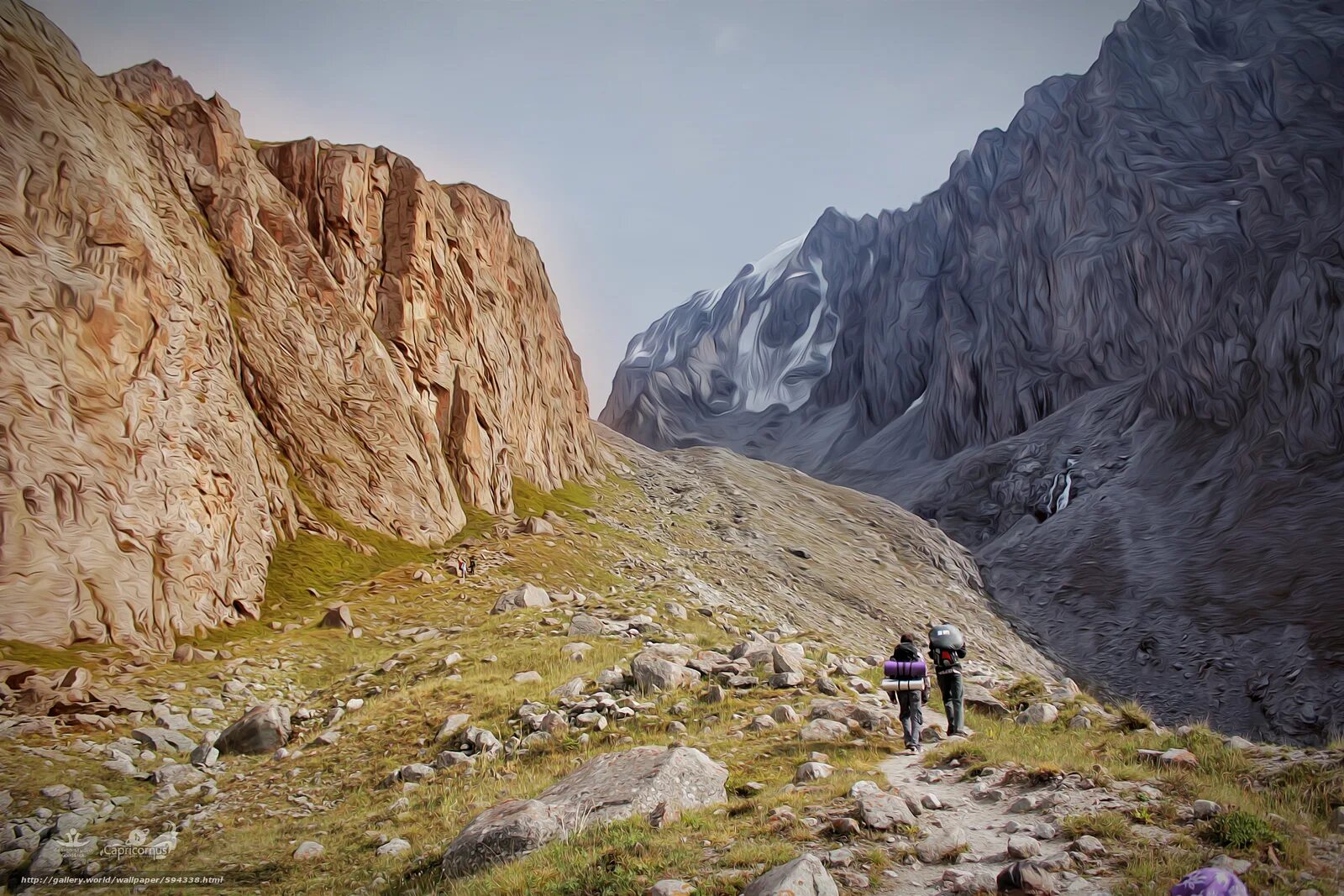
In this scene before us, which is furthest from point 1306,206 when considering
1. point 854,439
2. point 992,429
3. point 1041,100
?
point 854,439

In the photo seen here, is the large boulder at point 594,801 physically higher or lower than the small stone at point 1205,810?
higher

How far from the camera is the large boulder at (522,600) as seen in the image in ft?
75.1

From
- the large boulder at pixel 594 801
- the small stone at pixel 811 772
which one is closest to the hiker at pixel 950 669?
the small stone at pixel 811 772

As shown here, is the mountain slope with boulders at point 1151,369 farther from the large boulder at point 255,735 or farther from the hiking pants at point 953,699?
the large boulder at point 255,735

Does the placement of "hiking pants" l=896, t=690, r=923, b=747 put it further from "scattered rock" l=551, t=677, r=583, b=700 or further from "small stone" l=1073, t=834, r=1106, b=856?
"scattered rock" l=551, t=677, r=583, b=700

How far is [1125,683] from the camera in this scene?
54.3 metres

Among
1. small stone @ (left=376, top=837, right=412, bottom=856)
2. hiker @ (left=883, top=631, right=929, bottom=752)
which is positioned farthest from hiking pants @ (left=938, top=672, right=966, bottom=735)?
small stone @ (left=376, top=837, right=412, bottom=856)

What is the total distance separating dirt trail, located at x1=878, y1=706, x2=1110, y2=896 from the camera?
6.66 meters

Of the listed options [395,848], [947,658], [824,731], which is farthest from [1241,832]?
[395,848]

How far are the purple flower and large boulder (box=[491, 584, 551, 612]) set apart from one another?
62.6ft

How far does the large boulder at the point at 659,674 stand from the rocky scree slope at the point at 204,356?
1134 cm

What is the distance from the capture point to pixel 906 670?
459 inches

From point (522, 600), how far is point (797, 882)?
18.0 m

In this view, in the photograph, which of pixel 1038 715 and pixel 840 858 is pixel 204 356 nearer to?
pixel 840 858
